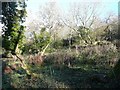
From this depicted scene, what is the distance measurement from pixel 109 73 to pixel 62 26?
11123 millimetres

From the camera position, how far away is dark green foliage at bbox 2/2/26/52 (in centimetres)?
1402

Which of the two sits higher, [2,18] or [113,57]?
[2,18]

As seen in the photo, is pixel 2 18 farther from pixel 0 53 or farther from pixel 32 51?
pixel 32 51

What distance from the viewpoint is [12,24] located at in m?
14.8

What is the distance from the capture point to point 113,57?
1198 centimetres

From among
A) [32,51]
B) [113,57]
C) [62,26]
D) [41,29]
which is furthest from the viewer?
[62,26]

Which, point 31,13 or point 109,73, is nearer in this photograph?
point 109,73

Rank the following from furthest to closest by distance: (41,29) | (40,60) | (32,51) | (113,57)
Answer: (41,29)
(32,51)
(40,60)
(113,57)

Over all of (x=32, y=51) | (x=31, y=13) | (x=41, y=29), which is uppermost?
(x=31, y=13)

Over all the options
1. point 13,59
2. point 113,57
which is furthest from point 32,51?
point 113,57

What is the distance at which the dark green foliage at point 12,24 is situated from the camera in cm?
1402

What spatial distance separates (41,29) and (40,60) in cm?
554

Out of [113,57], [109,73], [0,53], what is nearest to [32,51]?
[0,53]

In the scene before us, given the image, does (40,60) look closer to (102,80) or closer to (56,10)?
(102,80)
